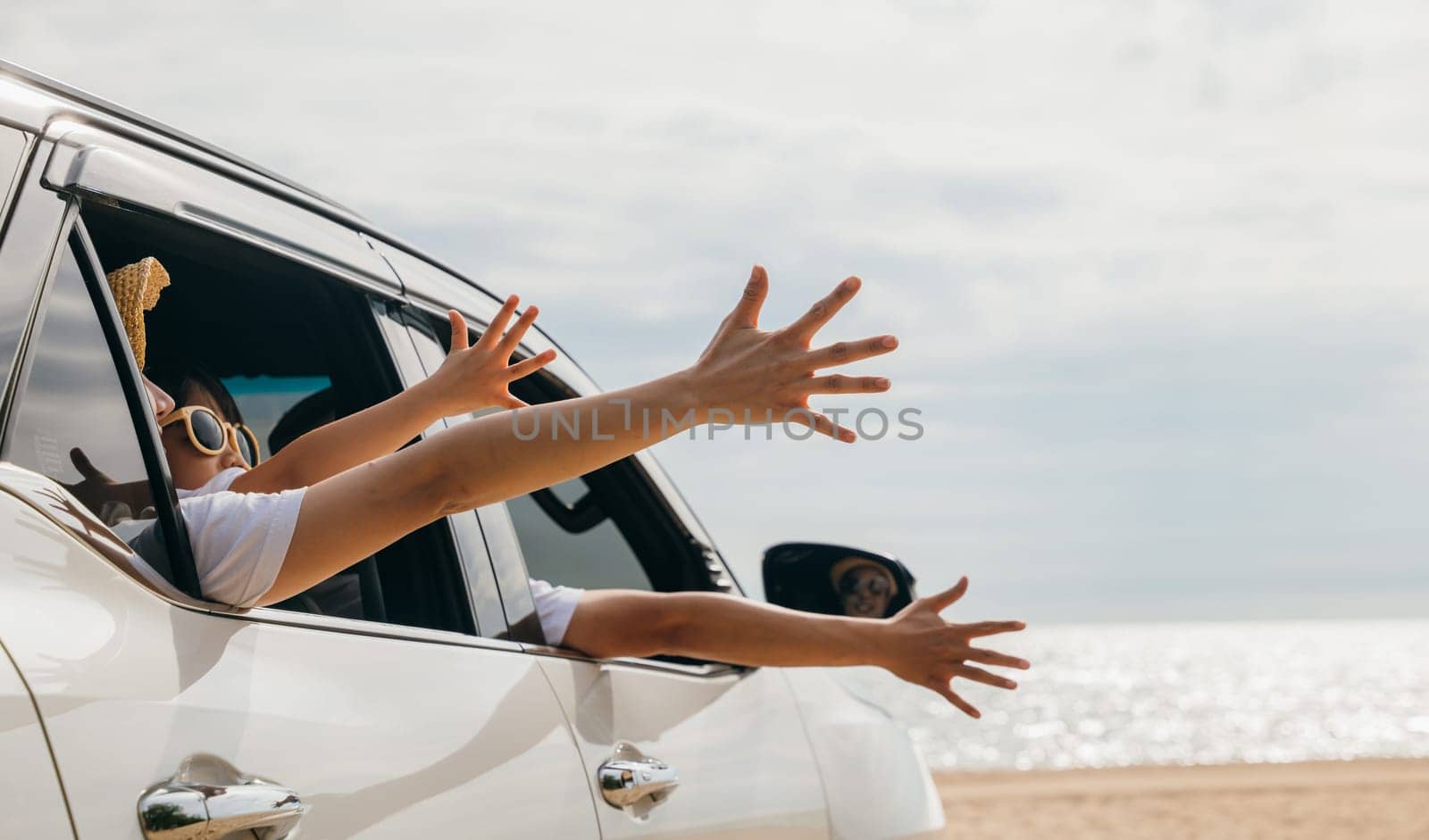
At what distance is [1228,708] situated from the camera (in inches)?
3575

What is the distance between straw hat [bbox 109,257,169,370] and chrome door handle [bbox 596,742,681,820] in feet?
2.91

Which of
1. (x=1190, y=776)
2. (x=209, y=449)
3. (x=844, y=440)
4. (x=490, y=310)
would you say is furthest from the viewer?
(x=1190, y=776)

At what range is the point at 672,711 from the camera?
7.88ft

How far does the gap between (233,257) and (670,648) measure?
3.28 feet

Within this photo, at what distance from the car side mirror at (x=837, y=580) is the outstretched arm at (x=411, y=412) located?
1199mm

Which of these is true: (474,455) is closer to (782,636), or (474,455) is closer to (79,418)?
(79,418)

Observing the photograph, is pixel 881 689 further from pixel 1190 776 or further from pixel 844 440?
pixel 844 440

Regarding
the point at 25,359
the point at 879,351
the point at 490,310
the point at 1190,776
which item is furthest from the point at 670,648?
the point at 1190,776

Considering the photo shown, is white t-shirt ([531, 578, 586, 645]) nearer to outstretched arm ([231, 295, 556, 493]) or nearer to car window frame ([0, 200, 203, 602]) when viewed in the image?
outstretched arm ([231, 295, 556, 493])

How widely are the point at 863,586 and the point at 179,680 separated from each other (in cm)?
200

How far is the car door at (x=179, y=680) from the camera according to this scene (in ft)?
4.05

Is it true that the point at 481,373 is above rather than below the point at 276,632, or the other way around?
above

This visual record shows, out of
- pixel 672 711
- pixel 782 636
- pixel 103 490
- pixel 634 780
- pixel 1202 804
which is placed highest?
pixel 103 490

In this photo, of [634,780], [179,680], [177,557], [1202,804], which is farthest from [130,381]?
[1202,804]
